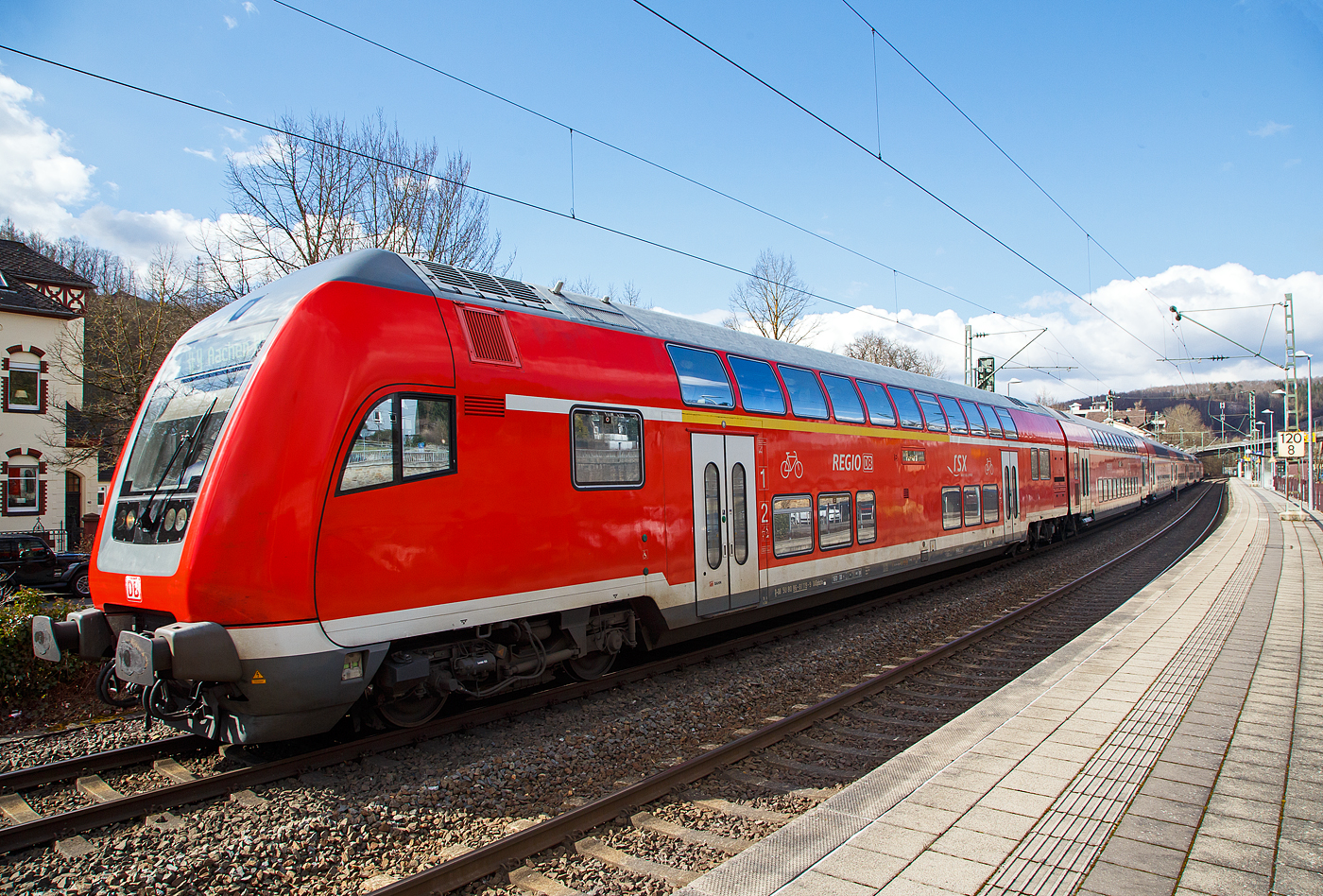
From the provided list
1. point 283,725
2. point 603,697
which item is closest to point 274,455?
point 283,725

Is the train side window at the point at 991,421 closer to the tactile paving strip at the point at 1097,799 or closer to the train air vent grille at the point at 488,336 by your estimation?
the tactile paving strip at the point at 1097,799

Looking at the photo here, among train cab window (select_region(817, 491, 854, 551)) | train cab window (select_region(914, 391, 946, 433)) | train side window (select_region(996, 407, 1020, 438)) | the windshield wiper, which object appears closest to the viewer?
the windshield wiper

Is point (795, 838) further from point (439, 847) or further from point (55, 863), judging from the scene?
point (55, 863)

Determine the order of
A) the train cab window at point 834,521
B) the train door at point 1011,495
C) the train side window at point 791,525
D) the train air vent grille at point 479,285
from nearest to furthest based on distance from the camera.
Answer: the train air vent grille at point 479,285 → the train side window at point 791,525 → the train cab window at point 834,521 → the train door at point 1011,495

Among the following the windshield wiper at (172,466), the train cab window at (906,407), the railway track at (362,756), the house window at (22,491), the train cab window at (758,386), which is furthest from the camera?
the house window at (22,491)

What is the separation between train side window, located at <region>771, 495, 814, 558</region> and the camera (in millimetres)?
9328

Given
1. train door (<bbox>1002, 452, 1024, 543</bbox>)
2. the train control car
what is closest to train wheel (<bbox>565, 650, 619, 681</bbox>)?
the train control car

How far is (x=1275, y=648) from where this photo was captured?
26.8ft

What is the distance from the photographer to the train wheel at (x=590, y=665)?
7.39 m

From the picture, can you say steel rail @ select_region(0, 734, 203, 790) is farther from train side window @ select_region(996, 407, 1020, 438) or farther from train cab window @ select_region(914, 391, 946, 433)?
train side window @ select_region(996, 407, 1020, 438)

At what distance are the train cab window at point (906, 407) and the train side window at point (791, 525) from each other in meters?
3.44

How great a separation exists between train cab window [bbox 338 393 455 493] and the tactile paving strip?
14.0 ft

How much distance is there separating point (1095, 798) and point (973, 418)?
39.2 ft

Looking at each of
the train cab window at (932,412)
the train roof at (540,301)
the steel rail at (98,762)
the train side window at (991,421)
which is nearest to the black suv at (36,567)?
the steel rail at (98,762)
